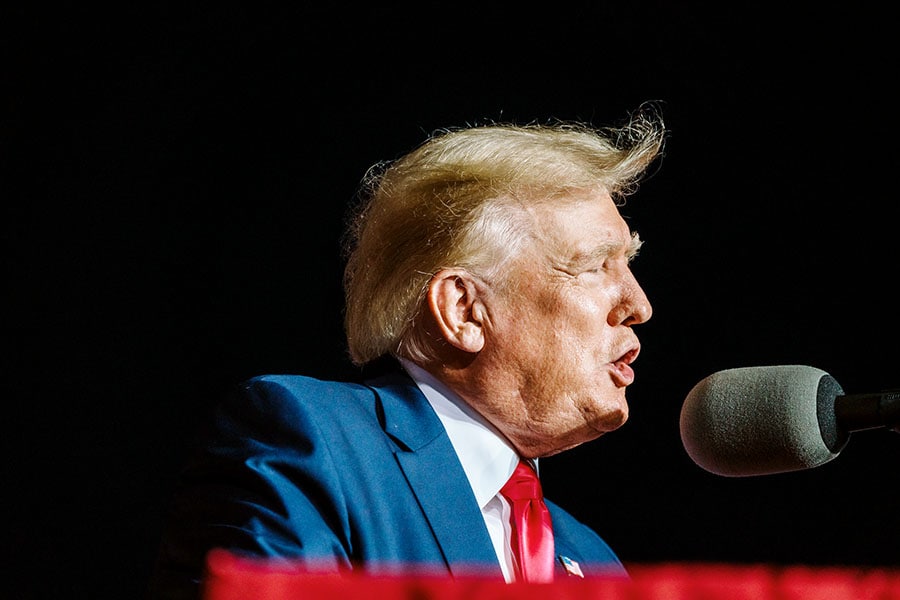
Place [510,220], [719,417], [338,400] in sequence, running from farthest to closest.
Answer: [510,220]
[338,400]
[719,417]

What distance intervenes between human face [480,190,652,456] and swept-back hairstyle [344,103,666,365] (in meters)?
0.06

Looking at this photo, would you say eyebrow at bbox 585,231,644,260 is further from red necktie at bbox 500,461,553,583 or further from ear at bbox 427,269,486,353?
red necktie at bbox 500,461,553,583

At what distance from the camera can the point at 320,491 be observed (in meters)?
1.61

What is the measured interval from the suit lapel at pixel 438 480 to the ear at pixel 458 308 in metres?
0.13

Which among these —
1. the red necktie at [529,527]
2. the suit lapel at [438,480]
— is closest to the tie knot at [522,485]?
the red necktie at [529,527]

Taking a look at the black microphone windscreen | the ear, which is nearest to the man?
the ear

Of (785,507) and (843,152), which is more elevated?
(843,152)

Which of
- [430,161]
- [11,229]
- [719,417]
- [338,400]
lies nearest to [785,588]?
[719,417]

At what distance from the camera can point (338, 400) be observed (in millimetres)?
1793

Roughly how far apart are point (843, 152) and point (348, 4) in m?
1.20

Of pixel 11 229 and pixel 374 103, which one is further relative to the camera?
pixel 374 103

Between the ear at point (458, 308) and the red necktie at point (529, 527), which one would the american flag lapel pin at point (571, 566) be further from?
the ear at point (458, 308)

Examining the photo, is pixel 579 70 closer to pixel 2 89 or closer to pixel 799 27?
pixel 799 27

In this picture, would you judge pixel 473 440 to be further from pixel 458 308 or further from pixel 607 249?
pixel 607 249
